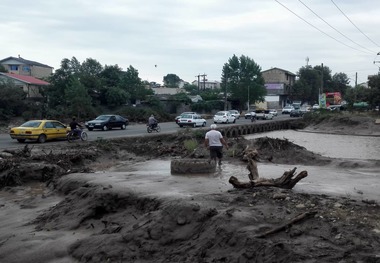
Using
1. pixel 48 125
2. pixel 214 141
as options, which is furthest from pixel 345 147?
pixel 48 125

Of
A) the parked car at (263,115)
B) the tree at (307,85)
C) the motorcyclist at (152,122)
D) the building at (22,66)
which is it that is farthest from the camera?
the tree at (307,85)

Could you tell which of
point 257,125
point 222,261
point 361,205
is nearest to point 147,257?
Result: point 222,261

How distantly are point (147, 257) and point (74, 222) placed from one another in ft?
9.69

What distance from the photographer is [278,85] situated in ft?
375

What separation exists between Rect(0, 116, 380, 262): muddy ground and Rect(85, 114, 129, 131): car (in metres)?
25.7

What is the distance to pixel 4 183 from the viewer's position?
15.8 meters

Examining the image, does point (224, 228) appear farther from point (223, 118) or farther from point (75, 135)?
point (223, 118)

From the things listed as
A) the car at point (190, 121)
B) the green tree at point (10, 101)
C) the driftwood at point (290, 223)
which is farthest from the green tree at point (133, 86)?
the driftwood at point (290, 223)

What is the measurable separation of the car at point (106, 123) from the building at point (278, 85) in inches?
2920

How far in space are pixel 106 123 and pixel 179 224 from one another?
32841 mm

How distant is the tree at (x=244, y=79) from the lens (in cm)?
8656

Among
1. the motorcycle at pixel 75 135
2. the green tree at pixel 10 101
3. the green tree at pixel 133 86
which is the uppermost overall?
the green tree at pixel 133 86

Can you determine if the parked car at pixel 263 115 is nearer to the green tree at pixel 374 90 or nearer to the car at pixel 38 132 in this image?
the green tree at pixel 374 90

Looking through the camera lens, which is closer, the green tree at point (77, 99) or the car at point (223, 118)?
the green tree at point (77, 99)
